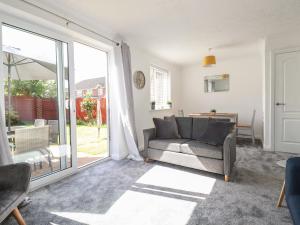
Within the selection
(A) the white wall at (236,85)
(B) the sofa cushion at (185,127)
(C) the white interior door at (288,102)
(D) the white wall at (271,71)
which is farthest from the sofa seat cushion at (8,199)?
(A) the white wall at (236,85)

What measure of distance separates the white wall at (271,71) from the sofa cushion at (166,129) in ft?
6.83

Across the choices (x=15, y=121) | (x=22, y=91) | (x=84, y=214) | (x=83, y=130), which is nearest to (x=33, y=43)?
(x=22, y=91)

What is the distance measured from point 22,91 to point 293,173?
3.00m

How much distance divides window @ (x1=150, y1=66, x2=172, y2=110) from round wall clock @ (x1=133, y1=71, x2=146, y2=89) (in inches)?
25.6

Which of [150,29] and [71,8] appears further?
→ [150,29]

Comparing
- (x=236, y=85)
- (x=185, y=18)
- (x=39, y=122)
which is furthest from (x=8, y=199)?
(x=236, y=85)

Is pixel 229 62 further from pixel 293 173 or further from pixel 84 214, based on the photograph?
pixel 84 214

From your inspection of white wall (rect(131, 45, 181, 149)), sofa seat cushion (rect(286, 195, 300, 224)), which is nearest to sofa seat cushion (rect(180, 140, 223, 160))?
sofa seat cushion (rect(286, 195, 300, 224))

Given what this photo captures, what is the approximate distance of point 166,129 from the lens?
11.0ft

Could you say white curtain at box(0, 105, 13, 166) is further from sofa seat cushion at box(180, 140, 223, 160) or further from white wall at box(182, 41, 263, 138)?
white wall at box(182, 41, 263, 138)

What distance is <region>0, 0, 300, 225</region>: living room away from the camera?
1.82 metres

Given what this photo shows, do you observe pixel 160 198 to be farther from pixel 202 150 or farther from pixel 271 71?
pixel 271 71

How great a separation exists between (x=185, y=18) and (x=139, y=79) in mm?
1683

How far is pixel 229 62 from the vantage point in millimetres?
5496
